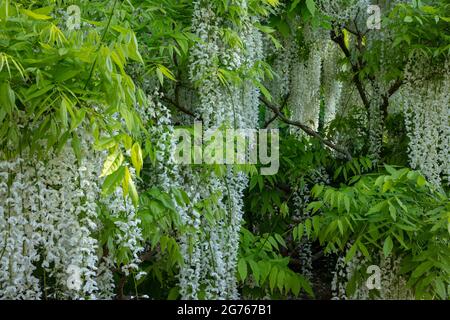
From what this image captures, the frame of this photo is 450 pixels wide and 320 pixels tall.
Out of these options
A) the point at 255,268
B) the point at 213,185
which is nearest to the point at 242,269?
the point at 255,268

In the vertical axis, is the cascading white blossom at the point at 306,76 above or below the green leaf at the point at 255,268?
above

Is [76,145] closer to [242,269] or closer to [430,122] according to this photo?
[242,269]

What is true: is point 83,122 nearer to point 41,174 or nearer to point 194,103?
point 41,174

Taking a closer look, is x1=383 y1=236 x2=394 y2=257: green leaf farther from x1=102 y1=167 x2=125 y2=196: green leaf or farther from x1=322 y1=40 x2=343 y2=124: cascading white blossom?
x1=322 y1=40 x2=343 y2=124: cascading white blossom

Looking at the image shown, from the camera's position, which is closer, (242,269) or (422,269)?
(422,269)

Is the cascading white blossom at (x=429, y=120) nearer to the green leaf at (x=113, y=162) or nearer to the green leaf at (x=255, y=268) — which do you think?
the green leaf at (x=255, y=268)

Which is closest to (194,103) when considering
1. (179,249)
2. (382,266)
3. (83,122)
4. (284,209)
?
(284,209)

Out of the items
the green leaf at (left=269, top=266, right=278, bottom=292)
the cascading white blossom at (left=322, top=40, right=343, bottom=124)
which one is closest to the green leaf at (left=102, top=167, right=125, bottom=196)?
the green leaf at (left=269, top=266, right=278, bottom=292)

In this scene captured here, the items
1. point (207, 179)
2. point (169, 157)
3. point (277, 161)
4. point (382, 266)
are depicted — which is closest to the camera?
point (169, 157)

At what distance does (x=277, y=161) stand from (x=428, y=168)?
1.30 meters

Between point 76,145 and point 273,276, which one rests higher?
point 76,145

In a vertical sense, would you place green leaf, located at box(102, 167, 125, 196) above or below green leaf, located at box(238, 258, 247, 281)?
above

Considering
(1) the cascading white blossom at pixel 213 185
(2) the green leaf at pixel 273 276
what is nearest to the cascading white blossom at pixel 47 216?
(1) the cascading white blossom at pixel 213 185

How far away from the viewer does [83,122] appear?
271 centimetres
